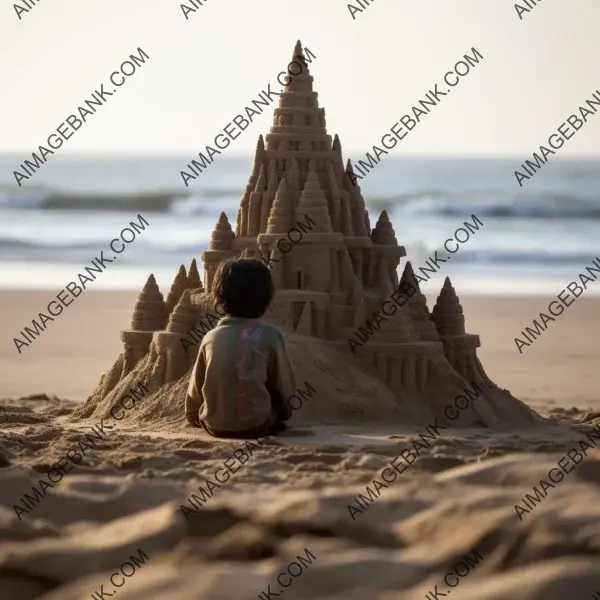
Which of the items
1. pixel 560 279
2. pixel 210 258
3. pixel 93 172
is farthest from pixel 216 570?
pixel 93 172

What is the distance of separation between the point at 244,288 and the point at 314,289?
3.02 m

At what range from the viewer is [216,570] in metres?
4.36

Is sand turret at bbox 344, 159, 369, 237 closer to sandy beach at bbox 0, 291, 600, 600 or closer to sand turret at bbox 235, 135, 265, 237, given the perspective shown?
sand turret at bbox 235, 135, 265, 237

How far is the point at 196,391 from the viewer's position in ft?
24.4

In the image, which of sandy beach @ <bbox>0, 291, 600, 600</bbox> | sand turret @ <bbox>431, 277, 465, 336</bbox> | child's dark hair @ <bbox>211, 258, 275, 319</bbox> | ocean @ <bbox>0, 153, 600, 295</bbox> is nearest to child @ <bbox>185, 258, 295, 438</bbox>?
child's dark hair @ <bbox>211, 258, 275, 319</bbox>

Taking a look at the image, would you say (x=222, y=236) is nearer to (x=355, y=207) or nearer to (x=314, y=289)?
(x=314, y=289)

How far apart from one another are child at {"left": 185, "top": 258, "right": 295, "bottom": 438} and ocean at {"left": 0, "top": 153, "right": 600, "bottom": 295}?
1566 centimetres

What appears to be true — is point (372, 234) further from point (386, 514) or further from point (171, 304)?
point (386, 514)

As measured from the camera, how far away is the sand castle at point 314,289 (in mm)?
9844

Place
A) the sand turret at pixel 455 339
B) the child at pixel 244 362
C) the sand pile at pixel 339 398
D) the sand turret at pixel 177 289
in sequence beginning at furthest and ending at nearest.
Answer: the sand turret at pixel 177 289 → the sand turret at pixel 455 339 → the sand pile at pixel 339 398 → the child at pixel 244 362

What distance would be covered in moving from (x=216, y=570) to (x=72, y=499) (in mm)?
936

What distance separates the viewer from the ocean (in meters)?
25.7

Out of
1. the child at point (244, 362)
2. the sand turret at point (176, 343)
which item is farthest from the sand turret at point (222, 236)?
the child at point (244, 362)

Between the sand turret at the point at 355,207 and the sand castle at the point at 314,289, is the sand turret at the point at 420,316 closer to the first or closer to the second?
the sand castle at the point at 314,289
